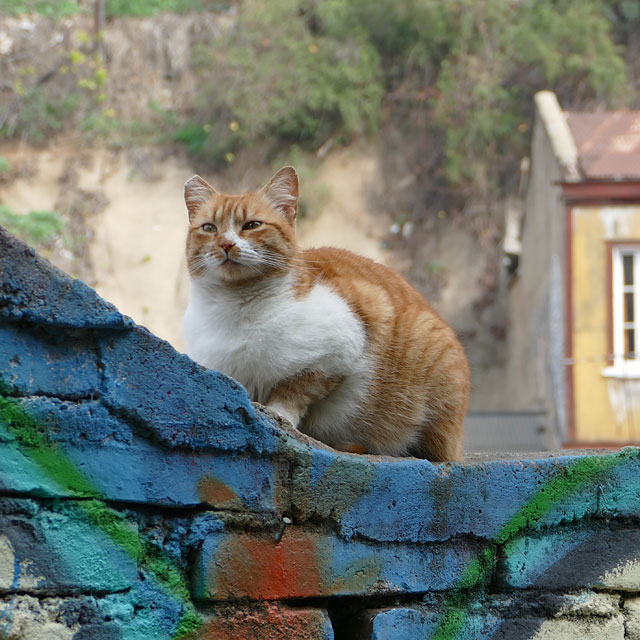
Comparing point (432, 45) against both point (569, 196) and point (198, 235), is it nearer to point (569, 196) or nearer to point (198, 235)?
point (569, 196)

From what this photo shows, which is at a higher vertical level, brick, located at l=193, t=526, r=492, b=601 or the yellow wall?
the yellow wall

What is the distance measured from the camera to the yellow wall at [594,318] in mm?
12492

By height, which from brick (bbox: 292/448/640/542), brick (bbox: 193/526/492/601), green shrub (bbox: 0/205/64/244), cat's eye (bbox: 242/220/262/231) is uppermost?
green shrub (bbox: 0/205/64/244)

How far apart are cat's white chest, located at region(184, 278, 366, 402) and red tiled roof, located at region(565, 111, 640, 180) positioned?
420 inches

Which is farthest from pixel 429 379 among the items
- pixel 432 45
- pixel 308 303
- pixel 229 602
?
pixel 432 45

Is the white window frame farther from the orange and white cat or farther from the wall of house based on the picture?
the orange and white cat

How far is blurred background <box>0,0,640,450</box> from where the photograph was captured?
61.8 feet

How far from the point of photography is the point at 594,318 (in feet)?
41.6

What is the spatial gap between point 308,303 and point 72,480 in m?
1.07

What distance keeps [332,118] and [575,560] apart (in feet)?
59.7

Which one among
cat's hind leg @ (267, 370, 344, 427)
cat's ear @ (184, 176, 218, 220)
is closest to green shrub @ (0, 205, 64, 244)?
cat's ear @ (184, 176, 218, 220)

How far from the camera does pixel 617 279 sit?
1266 centimetres

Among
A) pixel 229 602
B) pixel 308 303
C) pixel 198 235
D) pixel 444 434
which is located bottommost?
pixel 229 602

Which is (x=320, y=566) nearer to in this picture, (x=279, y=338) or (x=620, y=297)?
(x=279, y=338)
